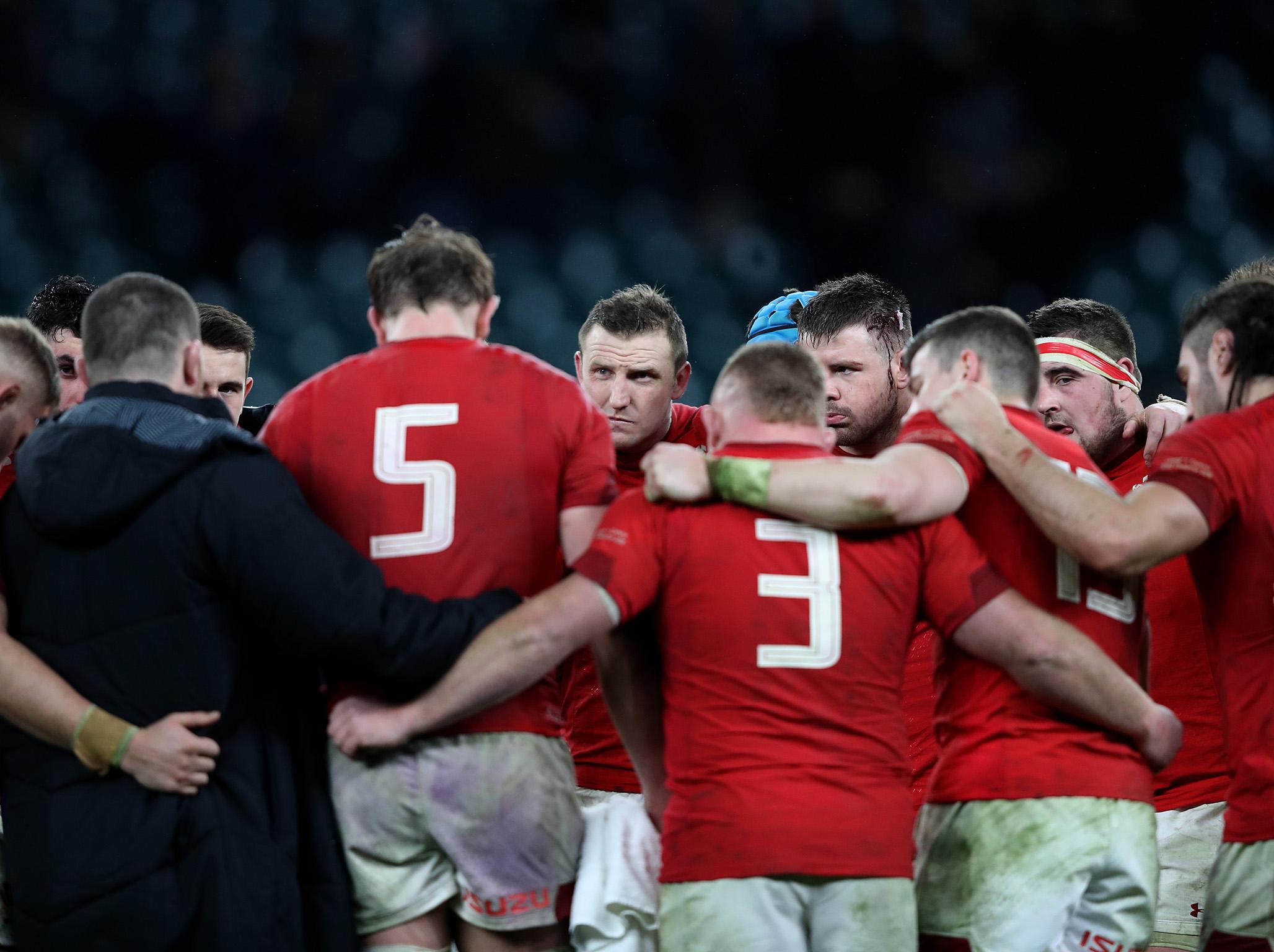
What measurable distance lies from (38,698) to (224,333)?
2394 mm

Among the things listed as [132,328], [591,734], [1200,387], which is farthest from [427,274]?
[1200,387]

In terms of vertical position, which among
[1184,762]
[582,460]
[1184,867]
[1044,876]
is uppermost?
[582,460]

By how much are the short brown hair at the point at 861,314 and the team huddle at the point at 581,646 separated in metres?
1.74

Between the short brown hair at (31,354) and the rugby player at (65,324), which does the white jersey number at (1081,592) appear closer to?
the short brown hair at (31,354)

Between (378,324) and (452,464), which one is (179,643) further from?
(378,324)

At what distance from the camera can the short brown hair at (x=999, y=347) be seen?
284 centimetres

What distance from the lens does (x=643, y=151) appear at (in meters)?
9.31

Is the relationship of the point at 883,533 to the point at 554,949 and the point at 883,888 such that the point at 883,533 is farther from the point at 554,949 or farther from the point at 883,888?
the point at 554,949

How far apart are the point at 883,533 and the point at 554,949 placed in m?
1.06

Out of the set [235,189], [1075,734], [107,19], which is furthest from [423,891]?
[107,19]

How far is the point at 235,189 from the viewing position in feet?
29.6

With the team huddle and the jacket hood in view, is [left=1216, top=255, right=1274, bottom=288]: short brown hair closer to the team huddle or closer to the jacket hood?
the team huddle

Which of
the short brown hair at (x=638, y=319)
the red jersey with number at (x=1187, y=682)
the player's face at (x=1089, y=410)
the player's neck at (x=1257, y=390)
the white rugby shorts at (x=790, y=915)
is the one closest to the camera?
the white rugby shorts at (x=790, y=915)

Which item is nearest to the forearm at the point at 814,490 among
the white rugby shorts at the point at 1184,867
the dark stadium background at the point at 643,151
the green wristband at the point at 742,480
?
the green wristband at the point at 742,480
